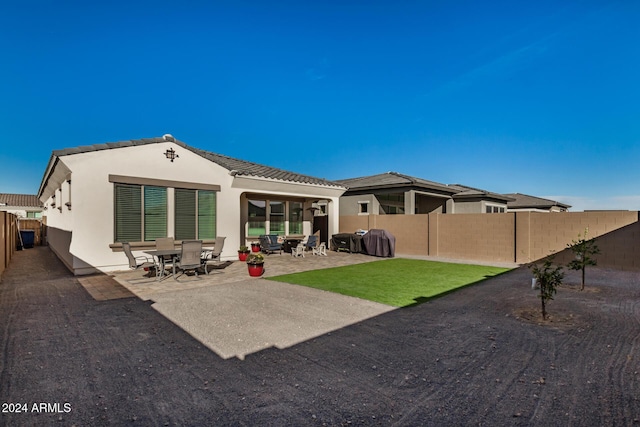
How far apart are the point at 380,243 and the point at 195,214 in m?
8.56

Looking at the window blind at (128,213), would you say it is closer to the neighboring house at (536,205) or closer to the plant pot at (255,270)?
the plant pot at (255,270)

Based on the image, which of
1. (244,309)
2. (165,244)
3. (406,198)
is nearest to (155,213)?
(165,244)

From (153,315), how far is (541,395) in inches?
224

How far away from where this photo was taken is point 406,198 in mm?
18891

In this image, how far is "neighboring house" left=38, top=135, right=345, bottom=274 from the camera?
9.36 metres

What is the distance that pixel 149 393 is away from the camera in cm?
296

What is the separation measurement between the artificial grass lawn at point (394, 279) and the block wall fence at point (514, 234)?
2246mm

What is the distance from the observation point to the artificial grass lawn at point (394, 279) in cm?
732

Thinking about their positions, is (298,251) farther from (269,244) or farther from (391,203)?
(391,203)

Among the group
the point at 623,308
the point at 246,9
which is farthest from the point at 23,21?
the point at 623,308

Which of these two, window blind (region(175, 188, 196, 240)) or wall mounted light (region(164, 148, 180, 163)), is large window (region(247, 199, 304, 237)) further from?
wall mounted light (region(164, 148, 180, 163))

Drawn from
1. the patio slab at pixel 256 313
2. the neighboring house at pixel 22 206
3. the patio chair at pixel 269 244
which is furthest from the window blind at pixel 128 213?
the neighboring house at pixel 22 206

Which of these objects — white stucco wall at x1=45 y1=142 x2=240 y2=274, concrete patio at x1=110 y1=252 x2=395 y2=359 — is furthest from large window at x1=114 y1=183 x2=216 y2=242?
concrete patio at x1=110 y1=252 x2=395 y2=359

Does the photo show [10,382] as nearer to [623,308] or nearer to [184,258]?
[184,258]
